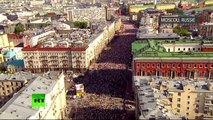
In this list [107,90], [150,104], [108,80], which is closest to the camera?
[150,104]

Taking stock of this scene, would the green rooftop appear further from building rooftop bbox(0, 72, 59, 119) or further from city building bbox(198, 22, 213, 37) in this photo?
city building bbox(198, 22, 213, 37)

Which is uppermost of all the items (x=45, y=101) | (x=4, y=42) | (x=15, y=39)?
(x=15, y=39)

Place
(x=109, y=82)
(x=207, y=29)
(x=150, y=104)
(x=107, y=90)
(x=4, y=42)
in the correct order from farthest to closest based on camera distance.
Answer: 1. (x=207, y=29)
2. (x=4, y=42)
3. (x=109, y=82)
4. (x=107, y=90)
5. (x=150, y=104)

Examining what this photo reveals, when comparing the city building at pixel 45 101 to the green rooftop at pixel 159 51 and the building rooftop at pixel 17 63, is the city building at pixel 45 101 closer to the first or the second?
the green rooftop at pixel 159 51

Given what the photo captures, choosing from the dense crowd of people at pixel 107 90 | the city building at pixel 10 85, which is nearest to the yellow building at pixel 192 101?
the dense crowd of people at pixel 107 90

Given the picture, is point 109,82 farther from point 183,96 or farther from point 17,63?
point 17,63

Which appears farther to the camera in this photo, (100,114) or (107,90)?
(107,90)

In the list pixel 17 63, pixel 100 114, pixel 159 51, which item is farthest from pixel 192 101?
pixel 17 63
